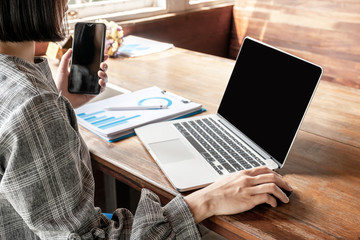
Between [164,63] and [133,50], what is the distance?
0.25 m

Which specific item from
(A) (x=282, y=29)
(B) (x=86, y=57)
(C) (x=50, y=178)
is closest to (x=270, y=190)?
(C) (x=50, y=178)

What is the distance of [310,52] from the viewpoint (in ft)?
8.26

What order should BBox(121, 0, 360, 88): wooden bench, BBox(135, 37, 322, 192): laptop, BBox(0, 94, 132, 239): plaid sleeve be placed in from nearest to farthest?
BBox(0, 94, 132, 239): plaid sleeve, BBox(135, 37, 322, 192): laptop, BBox(121, 0, 360, 88): wooden bench

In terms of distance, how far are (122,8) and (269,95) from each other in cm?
155

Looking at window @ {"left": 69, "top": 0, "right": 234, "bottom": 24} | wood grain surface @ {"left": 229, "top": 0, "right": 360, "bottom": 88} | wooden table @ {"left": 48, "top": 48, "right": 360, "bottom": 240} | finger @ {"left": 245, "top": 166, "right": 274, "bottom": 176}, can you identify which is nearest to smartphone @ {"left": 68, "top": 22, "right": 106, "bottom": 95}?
wooden table @ {"left": 48, "top": 48, "right": 360, "bottom": 240}

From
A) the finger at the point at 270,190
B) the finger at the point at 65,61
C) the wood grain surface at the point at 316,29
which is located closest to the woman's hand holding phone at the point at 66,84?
the finger at the point at 65,61

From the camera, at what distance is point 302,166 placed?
903mm

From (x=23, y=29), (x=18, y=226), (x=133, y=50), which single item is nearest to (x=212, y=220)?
(x=18, y=226)

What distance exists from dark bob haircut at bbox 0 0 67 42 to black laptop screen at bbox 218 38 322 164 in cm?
51

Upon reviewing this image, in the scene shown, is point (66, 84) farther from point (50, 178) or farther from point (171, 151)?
point (50, 178)

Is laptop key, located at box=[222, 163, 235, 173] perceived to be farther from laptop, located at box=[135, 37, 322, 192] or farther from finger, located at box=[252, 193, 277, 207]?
finger, located at box=[252, 193, 277, 207]

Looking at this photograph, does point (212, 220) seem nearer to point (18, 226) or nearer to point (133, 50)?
point (18, 226)

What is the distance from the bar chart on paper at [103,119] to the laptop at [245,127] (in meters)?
0.07

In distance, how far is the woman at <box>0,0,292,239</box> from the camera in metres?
0.62
